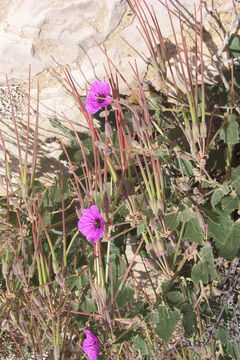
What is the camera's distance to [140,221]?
1.00 meters

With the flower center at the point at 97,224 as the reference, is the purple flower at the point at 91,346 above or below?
below

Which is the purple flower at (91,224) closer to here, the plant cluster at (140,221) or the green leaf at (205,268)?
the plant cluster at (140,221)

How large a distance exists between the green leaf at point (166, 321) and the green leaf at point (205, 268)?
4.9 inches

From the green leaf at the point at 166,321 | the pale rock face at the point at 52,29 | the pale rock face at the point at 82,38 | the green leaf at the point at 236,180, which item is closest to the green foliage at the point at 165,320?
the green leaf at the point at 166,321

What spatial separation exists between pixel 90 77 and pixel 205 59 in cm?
37

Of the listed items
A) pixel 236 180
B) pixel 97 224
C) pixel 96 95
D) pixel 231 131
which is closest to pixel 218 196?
pixel 236 180

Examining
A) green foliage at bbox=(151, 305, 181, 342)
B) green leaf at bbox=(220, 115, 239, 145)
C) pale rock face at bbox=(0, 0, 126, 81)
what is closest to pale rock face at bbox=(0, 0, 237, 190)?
pale rock face at bbox=(0, 0, 126, 81)

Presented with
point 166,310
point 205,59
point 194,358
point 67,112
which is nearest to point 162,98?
point 205,59

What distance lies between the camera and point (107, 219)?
901 mm

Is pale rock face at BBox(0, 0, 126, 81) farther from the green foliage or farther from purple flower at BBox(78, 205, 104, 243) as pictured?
the green foliage

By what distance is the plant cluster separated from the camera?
0.95 metres

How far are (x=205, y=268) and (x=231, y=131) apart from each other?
0.40 metres

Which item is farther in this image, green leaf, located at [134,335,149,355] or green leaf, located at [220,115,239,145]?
green leaf, located at [134,335,149,355]

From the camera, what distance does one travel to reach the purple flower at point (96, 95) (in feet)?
3.66
